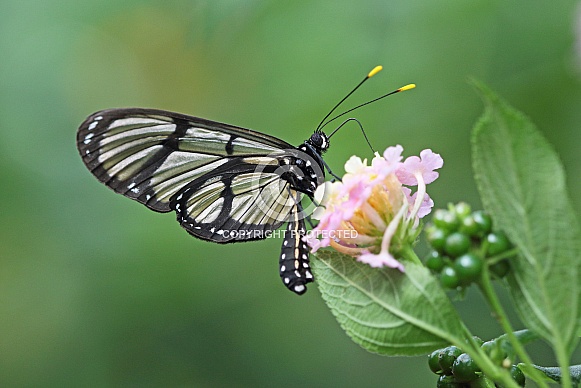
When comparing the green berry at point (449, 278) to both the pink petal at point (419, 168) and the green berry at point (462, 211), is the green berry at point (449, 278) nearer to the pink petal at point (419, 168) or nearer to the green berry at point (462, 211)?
the green berry at point (462, 211)

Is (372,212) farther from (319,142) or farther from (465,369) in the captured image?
(319,142)

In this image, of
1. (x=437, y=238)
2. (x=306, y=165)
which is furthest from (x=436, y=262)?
(x=306, y=165)

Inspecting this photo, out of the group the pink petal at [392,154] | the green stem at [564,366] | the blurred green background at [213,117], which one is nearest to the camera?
the green stem at [564,366]

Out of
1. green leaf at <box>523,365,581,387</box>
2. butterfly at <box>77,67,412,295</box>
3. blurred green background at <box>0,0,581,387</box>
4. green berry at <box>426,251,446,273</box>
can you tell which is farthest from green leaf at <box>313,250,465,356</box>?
blurred green background at <box>0,0,581,387</box>

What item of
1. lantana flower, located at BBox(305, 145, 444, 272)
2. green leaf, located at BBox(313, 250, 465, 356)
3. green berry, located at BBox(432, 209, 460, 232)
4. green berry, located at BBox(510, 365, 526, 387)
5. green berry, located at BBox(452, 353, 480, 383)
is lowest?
green berry, located at BBox(510, 365, 526, 387)

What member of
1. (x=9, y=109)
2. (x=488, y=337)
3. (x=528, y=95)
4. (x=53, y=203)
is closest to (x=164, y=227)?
(x=53, y=203)

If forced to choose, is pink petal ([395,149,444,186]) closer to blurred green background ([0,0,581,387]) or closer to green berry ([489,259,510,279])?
green berry ([489,259,510,279])

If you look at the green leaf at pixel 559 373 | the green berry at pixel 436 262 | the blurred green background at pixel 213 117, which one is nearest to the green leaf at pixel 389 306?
the green berry at pixel 436 262
